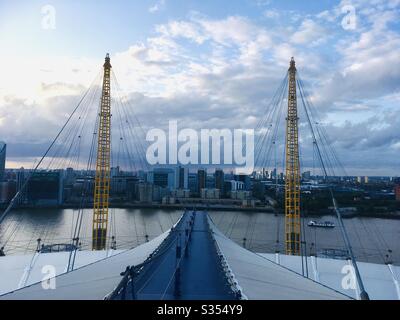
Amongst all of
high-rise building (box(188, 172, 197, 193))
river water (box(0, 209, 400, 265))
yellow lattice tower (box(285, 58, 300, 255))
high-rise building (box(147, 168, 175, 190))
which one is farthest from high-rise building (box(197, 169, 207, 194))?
yellow lattice tower (box(285, 58, 300, 255))

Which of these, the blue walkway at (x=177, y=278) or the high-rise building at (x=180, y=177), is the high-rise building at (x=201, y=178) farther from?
the blue walkway at (x=177, y=278)

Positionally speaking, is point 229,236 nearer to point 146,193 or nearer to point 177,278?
point 177,278

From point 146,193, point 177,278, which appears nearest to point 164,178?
point 146,193

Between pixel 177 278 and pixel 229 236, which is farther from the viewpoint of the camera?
pixel 229 236

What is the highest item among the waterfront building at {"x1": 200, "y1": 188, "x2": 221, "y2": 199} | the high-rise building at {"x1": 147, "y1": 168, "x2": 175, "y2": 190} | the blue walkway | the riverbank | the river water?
the high-rise building at {"x1": 147, "y1": 168, "x2": 175, "y2": 190}

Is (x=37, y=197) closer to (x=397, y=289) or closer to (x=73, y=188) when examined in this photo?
(x=73, y=188)

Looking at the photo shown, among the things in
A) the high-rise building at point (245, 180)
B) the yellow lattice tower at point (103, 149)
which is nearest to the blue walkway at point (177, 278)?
the yellow lattice tower at point (103, 149)

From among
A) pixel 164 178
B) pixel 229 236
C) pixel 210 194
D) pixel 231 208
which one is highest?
pixel 164 178

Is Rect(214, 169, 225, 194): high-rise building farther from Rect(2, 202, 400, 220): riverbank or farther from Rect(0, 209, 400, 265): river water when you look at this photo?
Rect(0, 209, 400, 265): river water

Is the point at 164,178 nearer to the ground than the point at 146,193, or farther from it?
farther from it
